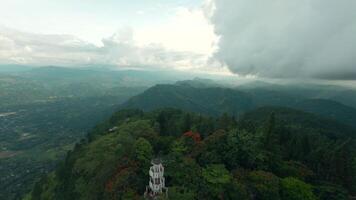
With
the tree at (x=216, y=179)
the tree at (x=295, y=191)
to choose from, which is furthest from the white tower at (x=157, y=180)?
the tree at (x=295, y=191)

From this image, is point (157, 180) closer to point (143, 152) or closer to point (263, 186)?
point (143, 152)

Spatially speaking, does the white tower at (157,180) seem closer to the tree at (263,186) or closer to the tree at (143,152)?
the tree at (143,152)

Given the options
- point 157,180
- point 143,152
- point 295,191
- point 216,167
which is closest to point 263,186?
point 295,191

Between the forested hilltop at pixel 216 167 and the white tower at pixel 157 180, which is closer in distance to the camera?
the white tower at pixel 157 180

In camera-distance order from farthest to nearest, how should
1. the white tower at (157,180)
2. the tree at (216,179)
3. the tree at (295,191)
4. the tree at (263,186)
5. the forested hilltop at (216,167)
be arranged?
the tree at (295,191)
the tree at (263,186)
the forested hilltop at (216,167)
the white tower at (157,180)
the tree at (216,179)

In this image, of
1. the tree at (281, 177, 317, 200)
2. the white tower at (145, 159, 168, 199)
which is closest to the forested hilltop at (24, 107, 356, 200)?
the tree at (281, 177, 317, 200)

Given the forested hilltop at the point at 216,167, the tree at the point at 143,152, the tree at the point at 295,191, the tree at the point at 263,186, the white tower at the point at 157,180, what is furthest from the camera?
the tree at the point at 143,152

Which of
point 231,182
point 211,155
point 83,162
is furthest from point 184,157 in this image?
point 83,162

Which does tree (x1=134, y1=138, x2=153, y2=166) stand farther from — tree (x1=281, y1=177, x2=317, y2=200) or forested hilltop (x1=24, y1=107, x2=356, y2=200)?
tree (x1=281, y1=177, x2=317, y2=200)
